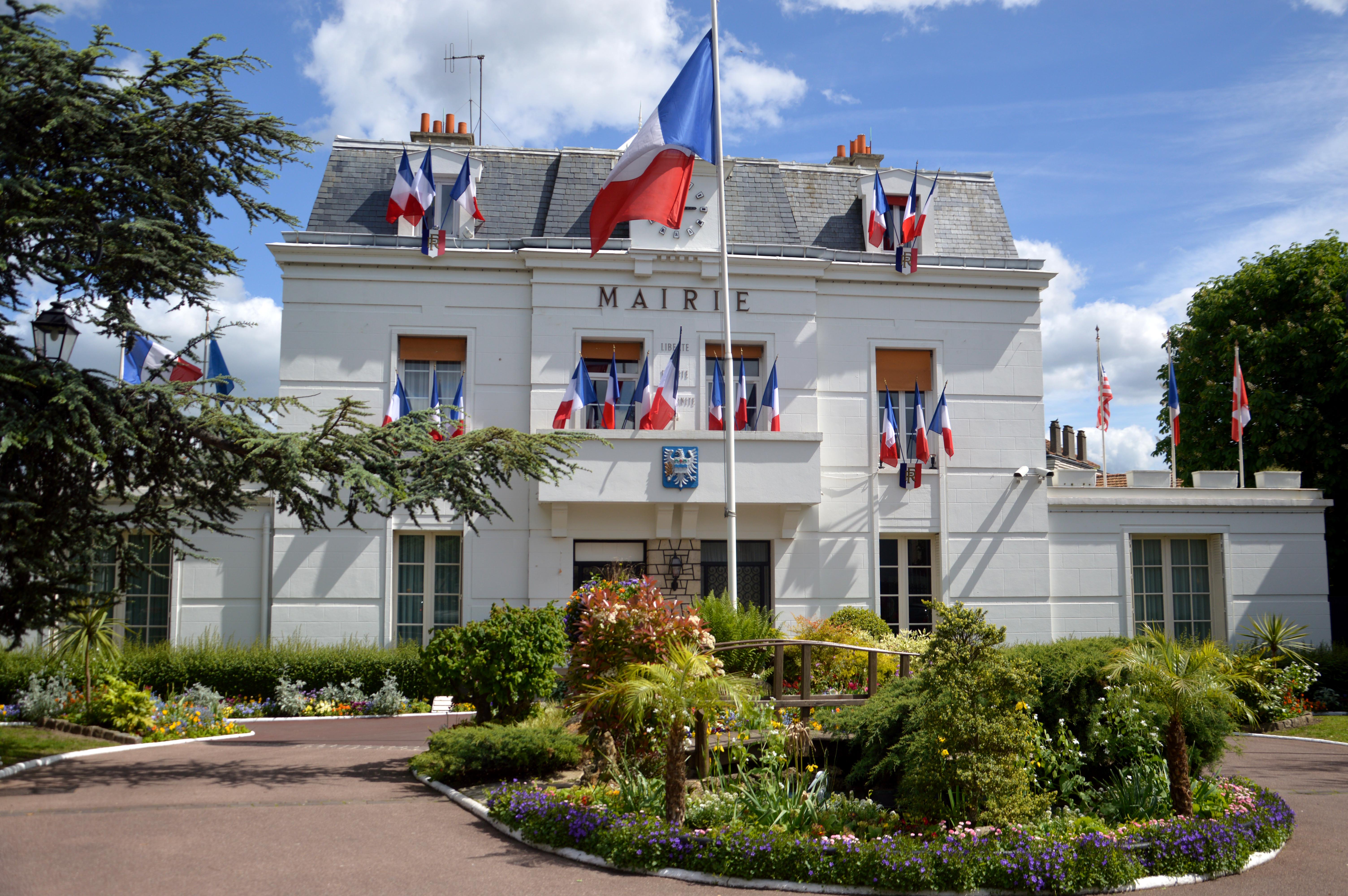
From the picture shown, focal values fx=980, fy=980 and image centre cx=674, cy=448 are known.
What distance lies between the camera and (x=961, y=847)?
684cm

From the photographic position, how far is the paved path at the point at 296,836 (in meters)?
6.78

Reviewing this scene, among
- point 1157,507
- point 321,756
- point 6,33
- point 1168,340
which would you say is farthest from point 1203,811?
point 1168,340

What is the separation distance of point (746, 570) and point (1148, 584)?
26.3ft

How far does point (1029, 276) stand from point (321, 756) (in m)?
15.2

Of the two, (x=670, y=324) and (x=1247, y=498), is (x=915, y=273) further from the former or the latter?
(x=1247, y=498)

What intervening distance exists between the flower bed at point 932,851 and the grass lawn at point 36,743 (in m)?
6.84

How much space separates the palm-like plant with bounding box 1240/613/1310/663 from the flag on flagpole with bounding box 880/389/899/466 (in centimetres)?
714

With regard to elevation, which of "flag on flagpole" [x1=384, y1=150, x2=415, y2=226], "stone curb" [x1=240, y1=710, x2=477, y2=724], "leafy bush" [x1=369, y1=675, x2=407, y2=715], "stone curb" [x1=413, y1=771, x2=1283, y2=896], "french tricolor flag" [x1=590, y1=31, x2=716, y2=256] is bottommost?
"stone curb" [x1=240, y1=710, x2=477, y2=724]

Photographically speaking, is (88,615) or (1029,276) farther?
(1029,276)

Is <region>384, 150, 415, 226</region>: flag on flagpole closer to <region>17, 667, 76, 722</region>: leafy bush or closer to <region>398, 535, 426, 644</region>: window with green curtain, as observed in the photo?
<region>398, 535, 426, 644</region>: window with green curtain

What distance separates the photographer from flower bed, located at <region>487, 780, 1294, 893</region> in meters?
6.75

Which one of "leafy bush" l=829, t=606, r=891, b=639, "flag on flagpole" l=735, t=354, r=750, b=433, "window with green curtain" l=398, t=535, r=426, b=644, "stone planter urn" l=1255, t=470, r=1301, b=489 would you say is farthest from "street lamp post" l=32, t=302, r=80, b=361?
"stone planter urn" l=1255, t=470, r=1301, b=489

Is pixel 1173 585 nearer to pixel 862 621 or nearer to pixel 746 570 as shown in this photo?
pixel 862 621

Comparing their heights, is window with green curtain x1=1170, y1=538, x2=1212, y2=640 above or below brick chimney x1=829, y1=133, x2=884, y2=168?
below
